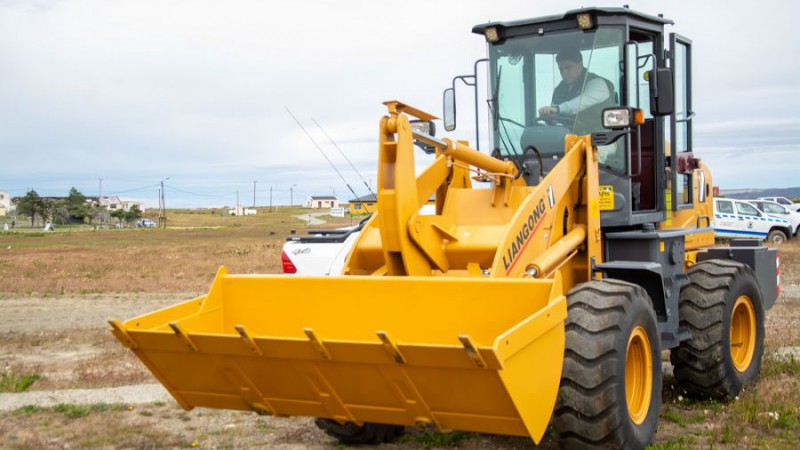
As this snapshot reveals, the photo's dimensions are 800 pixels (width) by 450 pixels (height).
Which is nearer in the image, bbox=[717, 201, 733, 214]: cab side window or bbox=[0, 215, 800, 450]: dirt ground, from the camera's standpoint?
bbox=[0, 215, 800, 450]: dirt ground

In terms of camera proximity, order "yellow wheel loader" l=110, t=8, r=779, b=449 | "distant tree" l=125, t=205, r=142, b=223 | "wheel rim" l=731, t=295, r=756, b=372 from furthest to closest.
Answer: "distant tree" l=125, t=205, r=142, b=223 < "wheel rim" l=731, t=295, r=756, b=372 < "yellow wheel loader" l=110, t=8, r=779, b=449

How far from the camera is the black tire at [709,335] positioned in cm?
780

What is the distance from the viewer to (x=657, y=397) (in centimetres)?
648

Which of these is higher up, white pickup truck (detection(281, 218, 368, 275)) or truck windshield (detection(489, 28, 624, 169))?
truck windshield (detection(489, 28, 624, 169))

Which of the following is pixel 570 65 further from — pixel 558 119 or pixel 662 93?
pixel 662 93

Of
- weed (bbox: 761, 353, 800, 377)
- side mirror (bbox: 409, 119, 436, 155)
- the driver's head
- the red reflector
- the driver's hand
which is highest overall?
the driver's head

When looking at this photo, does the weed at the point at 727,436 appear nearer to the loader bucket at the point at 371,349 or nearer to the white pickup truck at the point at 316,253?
the loader bucket at the point at 371,349

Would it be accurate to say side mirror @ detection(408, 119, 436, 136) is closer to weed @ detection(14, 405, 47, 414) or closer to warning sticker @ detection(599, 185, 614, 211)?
warning sticker @ detection(599, 185, 614, 211)

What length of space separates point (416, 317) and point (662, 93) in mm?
3009

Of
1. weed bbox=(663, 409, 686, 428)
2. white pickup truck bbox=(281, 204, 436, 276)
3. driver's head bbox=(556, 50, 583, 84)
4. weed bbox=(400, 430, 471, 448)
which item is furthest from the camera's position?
white pickup truck bbox=(281, 204, 436, 276)

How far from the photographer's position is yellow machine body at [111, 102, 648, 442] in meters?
5.14

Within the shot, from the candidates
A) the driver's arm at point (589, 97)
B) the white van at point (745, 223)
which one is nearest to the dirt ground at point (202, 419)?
the driver's arm at point (589, 97)

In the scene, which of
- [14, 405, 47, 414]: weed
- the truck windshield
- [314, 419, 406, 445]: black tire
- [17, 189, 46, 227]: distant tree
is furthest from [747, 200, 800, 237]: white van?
[17, 189, 46, 227]: distant tree

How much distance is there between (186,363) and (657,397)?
333 cm
